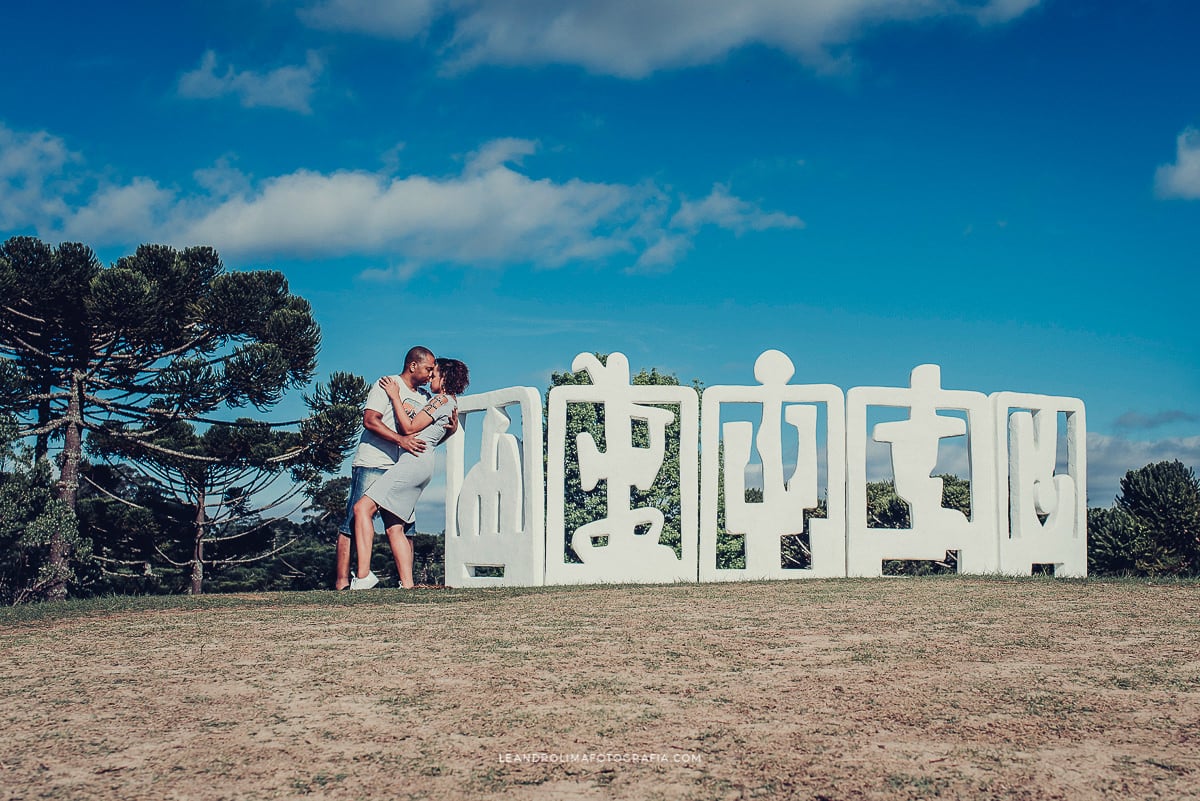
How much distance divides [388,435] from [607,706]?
5.71 m

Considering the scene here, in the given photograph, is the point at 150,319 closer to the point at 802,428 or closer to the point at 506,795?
the point at 802,428

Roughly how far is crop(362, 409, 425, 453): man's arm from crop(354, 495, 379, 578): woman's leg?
580mm

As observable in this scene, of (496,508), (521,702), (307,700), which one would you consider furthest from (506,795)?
(496,508)

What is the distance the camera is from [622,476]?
11.4 m

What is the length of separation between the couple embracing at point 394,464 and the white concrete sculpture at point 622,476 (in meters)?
1.96

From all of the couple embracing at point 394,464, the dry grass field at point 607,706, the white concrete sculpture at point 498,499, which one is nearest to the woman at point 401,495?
the couple embracing at point 394,464

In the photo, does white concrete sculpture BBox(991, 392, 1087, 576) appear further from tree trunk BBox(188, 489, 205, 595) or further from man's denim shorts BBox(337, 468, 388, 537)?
tree trunk BBox(188, 489, 205, 595)

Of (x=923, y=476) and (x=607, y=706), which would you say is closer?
(x=607, y=706)

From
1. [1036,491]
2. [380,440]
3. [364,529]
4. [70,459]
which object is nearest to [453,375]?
[380,440]

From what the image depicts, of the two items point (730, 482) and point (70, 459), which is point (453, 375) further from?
point (70, 459)

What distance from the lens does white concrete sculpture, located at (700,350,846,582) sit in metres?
11.3

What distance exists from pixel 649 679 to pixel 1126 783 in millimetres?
1918

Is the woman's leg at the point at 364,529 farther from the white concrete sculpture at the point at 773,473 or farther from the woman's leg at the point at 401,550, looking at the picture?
the white concrete sculpture at the point at 773,473

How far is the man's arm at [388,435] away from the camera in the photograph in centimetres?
920
